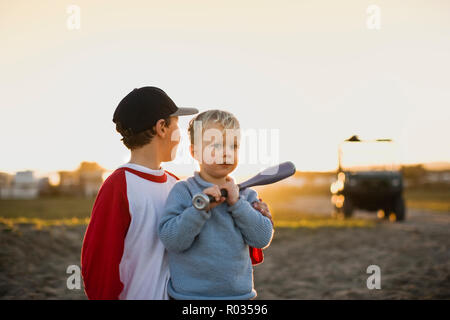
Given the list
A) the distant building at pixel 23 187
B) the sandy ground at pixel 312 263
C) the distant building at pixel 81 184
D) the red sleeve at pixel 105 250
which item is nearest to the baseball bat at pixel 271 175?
the red sleeve at pixel 105 250

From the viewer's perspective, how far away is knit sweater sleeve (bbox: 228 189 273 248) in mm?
1885

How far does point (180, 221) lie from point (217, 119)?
487 mm

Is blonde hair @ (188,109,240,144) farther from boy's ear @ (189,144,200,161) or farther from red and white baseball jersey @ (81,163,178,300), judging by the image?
red and white baseball jersey @ (81,163,178,300)

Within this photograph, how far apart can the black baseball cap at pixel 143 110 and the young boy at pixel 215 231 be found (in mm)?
285

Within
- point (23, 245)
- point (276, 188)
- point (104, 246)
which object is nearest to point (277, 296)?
point (104, 246)

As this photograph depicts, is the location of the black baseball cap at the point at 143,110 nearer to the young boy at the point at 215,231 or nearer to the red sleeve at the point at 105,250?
the young boy at the point at 215,231

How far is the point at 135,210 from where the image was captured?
79.7 inches

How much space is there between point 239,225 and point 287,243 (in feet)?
20.1

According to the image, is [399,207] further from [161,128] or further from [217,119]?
[217,119]

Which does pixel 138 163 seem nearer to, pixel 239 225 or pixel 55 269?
pixel 239 225

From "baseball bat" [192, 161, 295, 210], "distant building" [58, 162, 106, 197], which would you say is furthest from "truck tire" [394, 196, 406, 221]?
"distant building" [58, 162, 106, 197]

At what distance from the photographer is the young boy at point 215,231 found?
1.90 meters

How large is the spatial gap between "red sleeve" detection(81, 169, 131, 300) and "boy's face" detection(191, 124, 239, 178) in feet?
1.47

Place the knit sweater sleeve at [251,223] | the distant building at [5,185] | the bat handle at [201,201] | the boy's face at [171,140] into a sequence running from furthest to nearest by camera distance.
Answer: the distant building at [5,185] < the boy's face at [171,140] < the knit sweater sleeve at [251,223] < the bat handle at [201,201]
